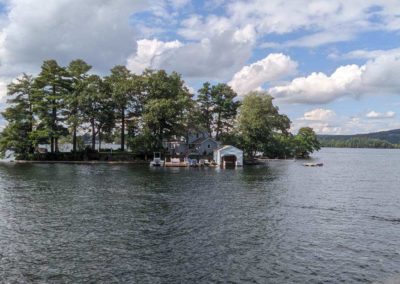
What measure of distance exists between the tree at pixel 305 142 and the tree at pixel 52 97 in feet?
290

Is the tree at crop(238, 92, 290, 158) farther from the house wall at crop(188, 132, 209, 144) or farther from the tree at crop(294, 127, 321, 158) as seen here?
the tree at crop(294, 127, 321, 158)

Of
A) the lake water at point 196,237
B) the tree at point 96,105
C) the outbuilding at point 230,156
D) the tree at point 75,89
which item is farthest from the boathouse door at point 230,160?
the lake water at point 196,237

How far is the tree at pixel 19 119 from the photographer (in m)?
85.3

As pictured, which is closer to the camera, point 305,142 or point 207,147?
point 207,147

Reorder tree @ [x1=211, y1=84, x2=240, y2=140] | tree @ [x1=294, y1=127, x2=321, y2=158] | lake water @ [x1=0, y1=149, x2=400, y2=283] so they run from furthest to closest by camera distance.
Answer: tree @ [x1=294, y1=127, x2=321, y2=158] → tree @ [x1=211, y1=84, x2=240, y2=140] → lake water @ [x1=0, y1=149, x2=400, y2=283]

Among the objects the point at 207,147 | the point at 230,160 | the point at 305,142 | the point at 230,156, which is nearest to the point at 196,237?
the point at 230,156

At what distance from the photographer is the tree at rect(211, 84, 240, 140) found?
4318 inches

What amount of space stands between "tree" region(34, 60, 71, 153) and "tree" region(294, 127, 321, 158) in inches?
3483

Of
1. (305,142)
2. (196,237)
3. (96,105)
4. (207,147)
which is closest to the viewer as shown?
(196,237)

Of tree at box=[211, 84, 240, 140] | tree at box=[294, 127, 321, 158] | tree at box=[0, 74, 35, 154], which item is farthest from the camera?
tree at box=[294, 127, 321, 158]

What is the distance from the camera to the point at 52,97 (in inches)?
3359

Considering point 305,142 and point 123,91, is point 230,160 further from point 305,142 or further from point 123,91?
point 305,142

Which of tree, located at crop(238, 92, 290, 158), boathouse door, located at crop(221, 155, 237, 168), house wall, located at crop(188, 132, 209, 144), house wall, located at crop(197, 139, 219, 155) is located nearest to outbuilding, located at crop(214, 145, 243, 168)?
boathouse door, located at crop(221, 155, 237, 168)

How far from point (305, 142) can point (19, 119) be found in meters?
102
